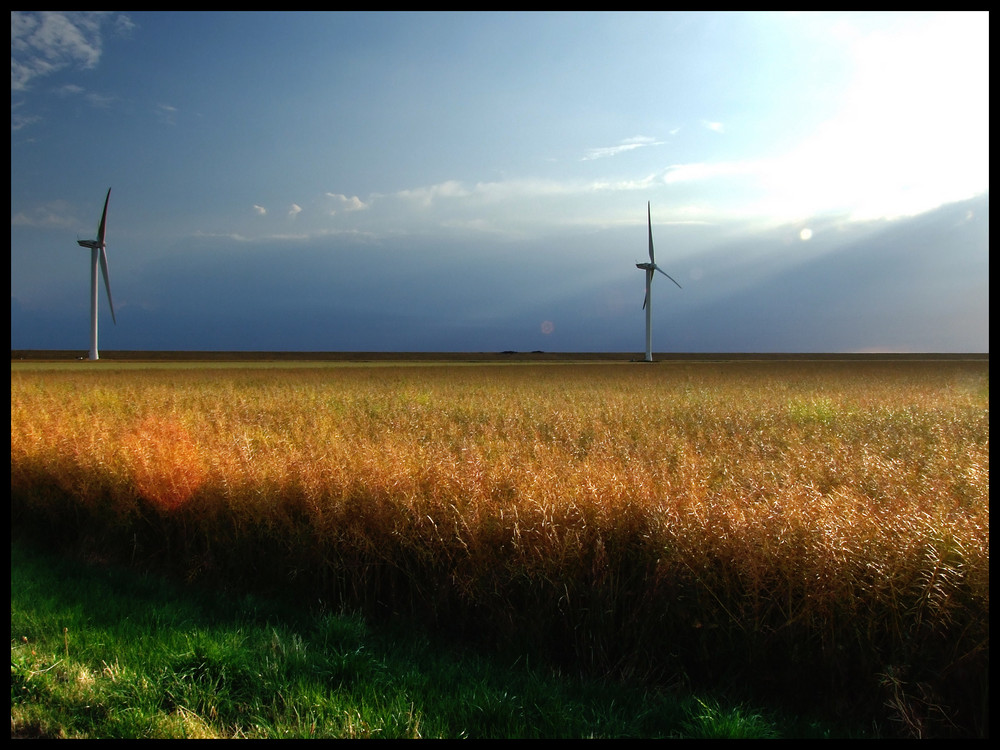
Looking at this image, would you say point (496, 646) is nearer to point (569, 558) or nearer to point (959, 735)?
point (569, 558)

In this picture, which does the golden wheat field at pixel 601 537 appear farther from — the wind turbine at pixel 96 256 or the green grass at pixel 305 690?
the wind turbine at pixel 96 256

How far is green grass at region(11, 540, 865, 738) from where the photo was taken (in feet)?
14.2

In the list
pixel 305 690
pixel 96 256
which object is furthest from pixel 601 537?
pixel 96 256

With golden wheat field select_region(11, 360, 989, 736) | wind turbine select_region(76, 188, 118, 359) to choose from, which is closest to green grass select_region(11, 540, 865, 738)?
golden wheat field select_region(11, 360, 989, 736)

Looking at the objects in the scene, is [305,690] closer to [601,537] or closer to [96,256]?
[601,537]

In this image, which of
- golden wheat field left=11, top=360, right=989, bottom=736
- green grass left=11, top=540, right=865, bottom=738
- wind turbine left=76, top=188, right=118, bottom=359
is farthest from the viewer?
wind turbine left=76, top=188, right=118, bottom=359

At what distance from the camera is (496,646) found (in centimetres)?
575

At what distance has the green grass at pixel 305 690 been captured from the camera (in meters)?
4.32

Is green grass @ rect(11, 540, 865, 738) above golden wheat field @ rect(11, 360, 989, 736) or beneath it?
beneath

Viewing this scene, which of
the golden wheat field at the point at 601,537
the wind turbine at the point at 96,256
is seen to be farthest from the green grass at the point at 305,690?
the wind turbine at the point at 96,256

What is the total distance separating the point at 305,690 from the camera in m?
4.72

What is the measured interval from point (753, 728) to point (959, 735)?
171 centimetres

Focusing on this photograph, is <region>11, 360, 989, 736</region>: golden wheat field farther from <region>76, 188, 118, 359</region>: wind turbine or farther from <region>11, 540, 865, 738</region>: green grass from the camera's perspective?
<region>76, 188, 118, 359</region>: wind turbine

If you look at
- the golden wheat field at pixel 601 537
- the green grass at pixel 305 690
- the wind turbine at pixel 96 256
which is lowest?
the green grass at pixel 305 690
